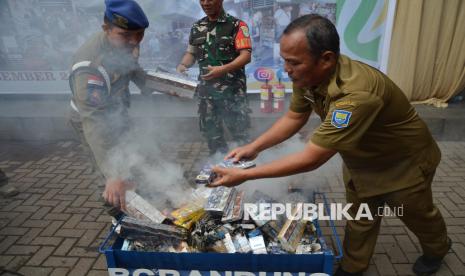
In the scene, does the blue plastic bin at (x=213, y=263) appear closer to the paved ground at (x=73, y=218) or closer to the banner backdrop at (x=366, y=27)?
the paved ground at (x=73, y=218)

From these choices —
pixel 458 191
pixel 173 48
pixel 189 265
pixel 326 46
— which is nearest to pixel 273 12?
pixel 173 48

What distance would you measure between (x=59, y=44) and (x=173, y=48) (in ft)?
7.52

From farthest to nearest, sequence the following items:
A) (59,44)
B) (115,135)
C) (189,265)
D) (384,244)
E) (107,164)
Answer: (59,44) → (384,244) → (115,135) → (107,164) → (189,265)

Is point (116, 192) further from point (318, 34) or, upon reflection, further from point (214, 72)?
point (214, 72)

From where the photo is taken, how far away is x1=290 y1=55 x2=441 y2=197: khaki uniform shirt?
178cm

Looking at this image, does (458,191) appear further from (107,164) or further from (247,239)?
(107,164)

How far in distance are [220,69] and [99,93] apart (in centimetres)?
166

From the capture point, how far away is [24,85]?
658cm

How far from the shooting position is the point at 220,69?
375 centimetres

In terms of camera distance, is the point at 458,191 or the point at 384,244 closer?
the point at 384,244

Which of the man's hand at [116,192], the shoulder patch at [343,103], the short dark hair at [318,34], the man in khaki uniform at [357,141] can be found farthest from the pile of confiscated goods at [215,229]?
the short dark hair at [318,34]

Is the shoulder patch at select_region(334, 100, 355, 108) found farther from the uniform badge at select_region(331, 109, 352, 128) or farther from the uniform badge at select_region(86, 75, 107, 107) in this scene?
the uniform badge at select_region(86, 75, 107, 107)

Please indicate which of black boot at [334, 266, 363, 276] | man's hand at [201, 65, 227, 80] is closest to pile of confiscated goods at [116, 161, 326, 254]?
black boot at [334, 266, 363, 276]

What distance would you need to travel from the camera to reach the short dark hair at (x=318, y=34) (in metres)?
1.74
